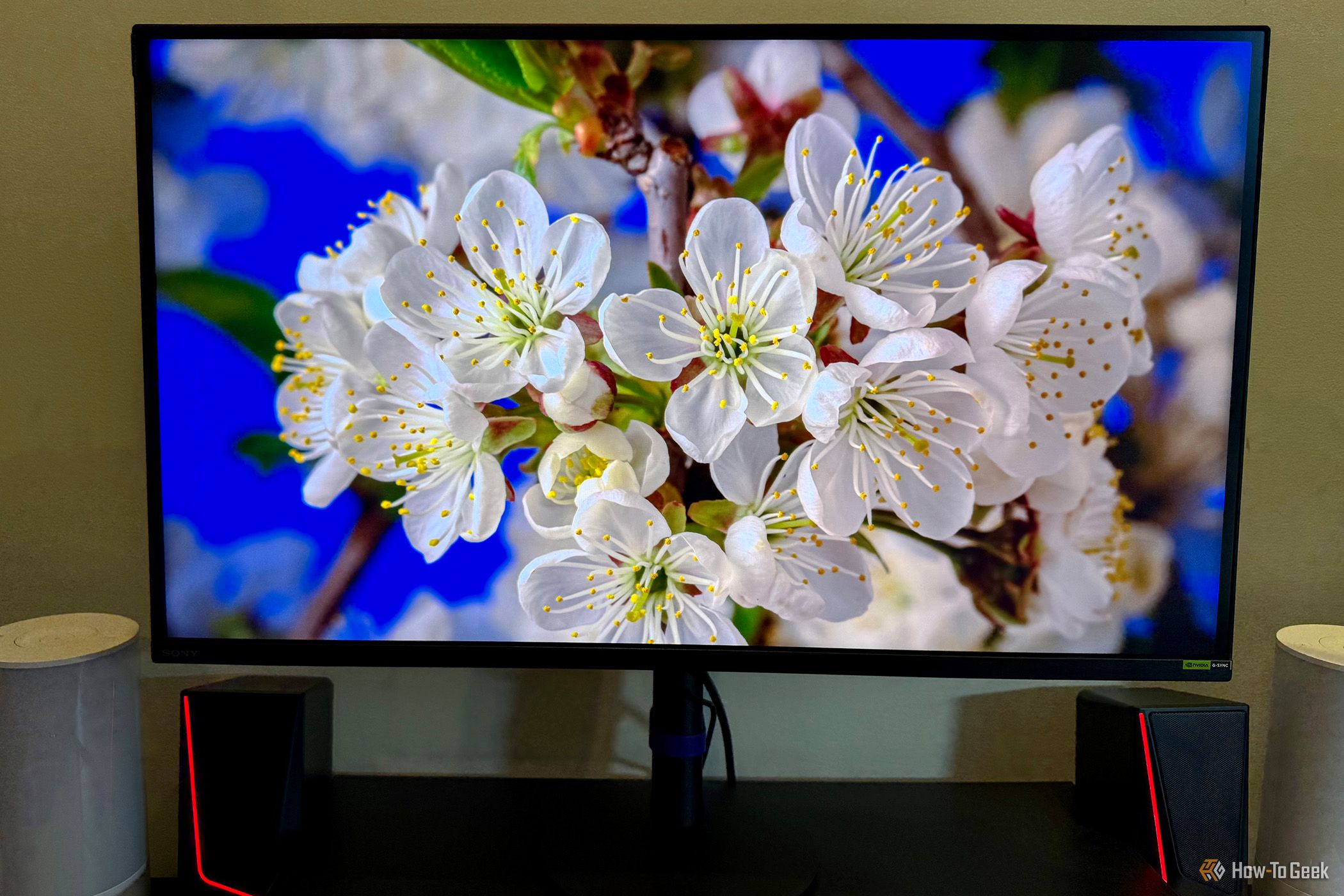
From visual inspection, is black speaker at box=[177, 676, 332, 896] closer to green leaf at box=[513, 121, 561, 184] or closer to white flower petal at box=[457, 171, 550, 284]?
white flower petal at box=[457, 171, 550, 284]

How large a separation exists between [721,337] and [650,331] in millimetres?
79

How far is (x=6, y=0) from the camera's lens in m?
1.21

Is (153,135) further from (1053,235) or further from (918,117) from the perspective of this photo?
(1053,235)

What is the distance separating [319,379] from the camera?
105 centimetres

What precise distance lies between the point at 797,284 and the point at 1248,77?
554 mm

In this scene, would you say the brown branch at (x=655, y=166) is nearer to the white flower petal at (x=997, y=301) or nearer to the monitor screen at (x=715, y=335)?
the monitor screen at (x=715, y=335)

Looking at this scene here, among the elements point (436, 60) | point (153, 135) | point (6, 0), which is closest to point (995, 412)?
point (436, 60)

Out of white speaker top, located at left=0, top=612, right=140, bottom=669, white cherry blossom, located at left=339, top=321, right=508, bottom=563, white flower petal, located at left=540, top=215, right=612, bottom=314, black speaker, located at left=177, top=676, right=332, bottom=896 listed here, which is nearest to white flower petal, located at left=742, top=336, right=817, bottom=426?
white flower petal, located at left=540, top=215, right=612, bottom=314

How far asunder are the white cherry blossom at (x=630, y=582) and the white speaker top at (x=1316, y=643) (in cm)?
63

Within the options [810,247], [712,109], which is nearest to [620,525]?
[810,247]

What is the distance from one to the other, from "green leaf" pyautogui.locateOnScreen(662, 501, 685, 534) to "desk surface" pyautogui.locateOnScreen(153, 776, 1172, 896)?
0.38 m

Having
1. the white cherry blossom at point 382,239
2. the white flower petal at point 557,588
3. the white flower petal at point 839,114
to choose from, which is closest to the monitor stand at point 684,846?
the white flower petal at point 557,588

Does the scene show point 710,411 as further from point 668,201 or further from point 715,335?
point 668,201

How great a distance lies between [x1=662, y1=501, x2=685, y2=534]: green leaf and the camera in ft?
3.33
